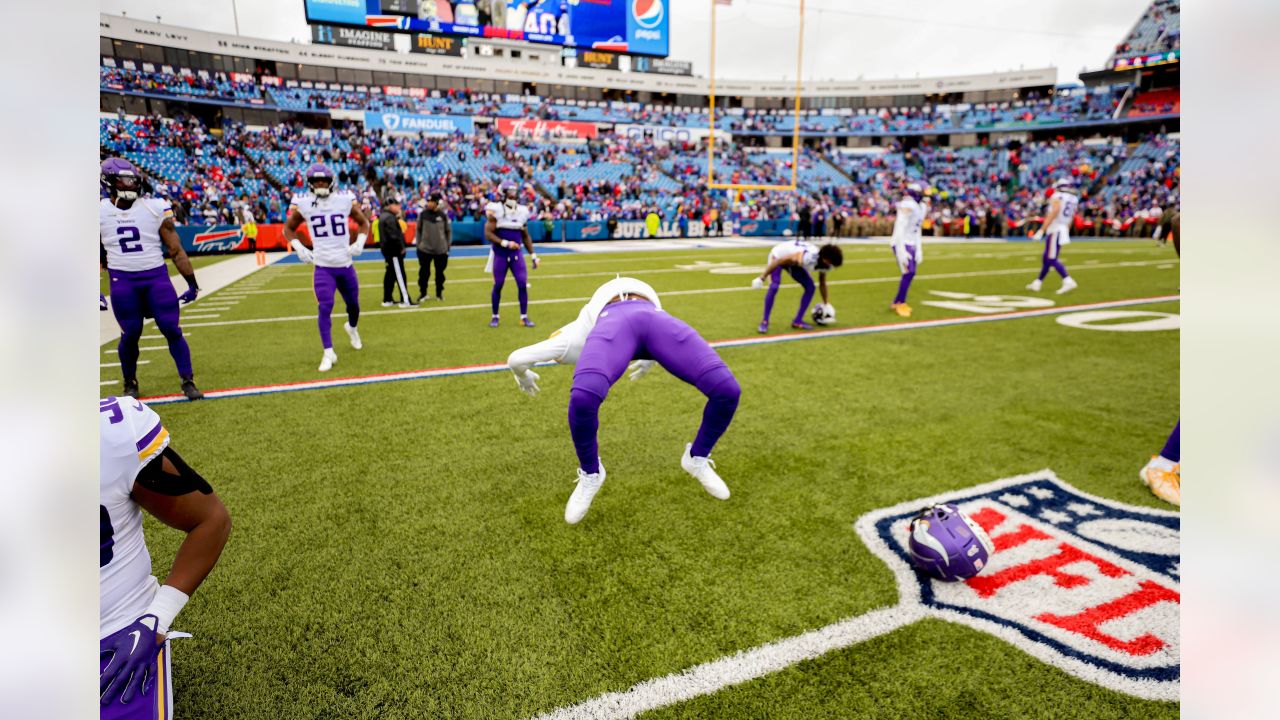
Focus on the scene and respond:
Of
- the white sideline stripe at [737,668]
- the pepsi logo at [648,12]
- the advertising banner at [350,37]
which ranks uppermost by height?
the pepsi logo at [648,12]

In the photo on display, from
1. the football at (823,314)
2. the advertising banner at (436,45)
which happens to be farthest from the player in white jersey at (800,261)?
the advertising banner at (436,45)

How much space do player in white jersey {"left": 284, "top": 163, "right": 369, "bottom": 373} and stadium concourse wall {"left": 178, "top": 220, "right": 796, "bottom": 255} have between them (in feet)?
46.9

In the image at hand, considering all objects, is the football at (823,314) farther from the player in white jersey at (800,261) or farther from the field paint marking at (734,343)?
the player in white jersey at (800,261)

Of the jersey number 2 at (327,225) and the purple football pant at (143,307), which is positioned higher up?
the jersey number 2 at (327,225)

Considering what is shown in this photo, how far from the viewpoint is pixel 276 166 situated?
28641 millimetres

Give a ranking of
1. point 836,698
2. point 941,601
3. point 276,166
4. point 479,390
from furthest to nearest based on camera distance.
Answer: point 276,166 → point 479,390 → point 941,601 → point 836,698

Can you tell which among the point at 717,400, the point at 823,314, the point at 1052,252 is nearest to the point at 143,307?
the point at 717,400

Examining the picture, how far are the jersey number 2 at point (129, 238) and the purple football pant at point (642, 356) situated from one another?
4.52 m

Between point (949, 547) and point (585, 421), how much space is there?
1745mm

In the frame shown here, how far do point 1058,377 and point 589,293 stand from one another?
7.71 metres

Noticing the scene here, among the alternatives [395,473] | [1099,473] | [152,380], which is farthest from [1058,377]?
[152,380]

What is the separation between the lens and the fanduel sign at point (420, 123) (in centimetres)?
3644

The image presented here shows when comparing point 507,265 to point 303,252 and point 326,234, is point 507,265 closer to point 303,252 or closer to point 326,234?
point 326,234

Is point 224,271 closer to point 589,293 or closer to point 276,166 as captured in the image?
point 589,293
